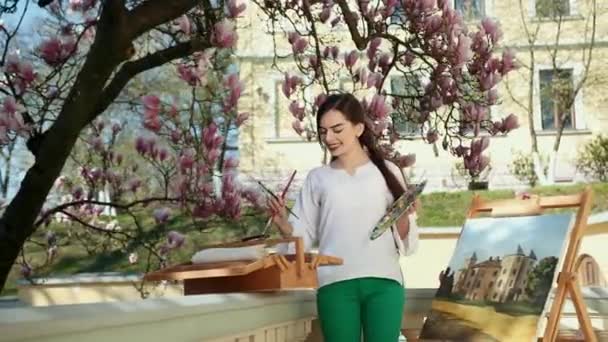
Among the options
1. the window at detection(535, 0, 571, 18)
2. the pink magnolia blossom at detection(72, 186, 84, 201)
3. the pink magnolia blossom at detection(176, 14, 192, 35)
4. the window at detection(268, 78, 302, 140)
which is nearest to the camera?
the pink magnolia blossom at detection(176, 14, 192, 35)

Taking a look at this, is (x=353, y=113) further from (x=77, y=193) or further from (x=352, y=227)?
(x=77, y=193)

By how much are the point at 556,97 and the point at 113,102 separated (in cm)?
878

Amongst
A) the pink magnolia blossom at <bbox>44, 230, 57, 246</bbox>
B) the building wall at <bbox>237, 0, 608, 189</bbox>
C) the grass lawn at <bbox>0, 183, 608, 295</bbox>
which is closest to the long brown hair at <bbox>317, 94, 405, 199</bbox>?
the pink magnolia blossom at <bbox>44, 230, 57, 246</bbox>

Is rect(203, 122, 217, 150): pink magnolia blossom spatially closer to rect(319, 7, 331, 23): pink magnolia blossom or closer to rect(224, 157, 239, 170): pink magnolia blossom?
rect(224, 157, 239, 170): pink magnolia blossom

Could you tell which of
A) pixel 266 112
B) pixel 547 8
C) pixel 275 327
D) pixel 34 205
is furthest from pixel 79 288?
pixel 547 8

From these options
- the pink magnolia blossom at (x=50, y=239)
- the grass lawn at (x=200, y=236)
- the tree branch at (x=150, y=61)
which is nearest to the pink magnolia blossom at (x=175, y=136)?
the tree branch at (x=150, y=61)

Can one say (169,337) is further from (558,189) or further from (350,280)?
(558,189)

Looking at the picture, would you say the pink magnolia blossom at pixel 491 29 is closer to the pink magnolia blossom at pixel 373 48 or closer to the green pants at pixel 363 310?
the pink magnolia blossom at pixel 373 48

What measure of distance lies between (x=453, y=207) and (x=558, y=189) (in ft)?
4.15

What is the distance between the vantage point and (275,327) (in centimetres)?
180

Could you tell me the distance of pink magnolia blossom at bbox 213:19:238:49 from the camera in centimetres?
214

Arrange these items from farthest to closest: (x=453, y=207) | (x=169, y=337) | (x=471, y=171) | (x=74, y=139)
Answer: (x=453, y=207)
(x=471, y=171)
(x=74, y=139)
(x=169, y=337)

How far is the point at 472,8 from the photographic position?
10.1 meters

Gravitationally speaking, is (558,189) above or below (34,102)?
below
